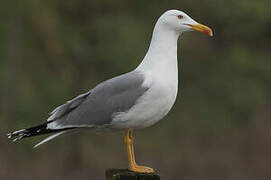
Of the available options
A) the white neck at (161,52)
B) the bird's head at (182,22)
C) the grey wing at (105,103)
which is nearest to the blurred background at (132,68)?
the grey wing at (105,103)

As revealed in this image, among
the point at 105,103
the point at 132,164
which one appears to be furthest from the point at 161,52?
the point at 132,164

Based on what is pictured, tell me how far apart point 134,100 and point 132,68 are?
211 inches

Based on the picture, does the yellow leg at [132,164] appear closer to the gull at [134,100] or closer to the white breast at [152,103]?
the gull at [134,100]

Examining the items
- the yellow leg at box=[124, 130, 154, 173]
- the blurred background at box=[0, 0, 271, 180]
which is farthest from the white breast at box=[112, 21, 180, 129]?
the blurred background at box=[0, 0, 271, 180]

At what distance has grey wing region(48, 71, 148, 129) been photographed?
172 inches

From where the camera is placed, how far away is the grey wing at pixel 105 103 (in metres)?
4.37

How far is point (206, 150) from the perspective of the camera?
10.7 meters

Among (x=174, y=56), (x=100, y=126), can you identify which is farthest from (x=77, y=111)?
(x=174, y=56)

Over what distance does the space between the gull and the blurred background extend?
15.1 feet

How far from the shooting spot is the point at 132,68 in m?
9.70

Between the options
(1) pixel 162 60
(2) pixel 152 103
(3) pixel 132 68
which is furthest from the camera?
(3) pixel 132 68

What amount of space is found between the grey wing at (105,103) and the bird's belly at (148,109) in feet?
0.16

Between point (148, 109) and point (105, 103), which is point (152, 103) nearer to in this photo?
point (148, 109)

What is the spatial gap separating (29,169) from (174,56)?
17.8ft
